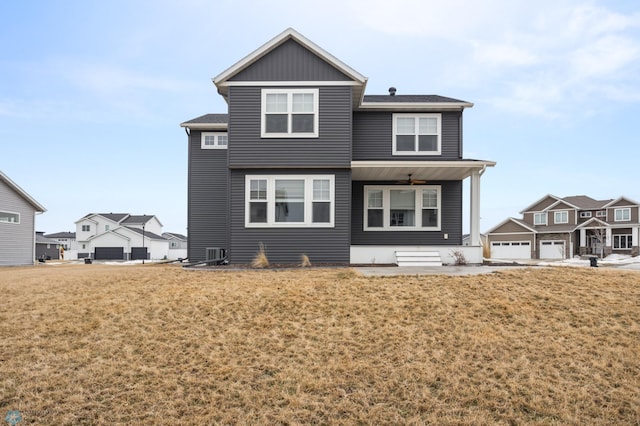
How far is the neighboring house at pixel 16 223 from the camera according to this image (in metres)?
25.7

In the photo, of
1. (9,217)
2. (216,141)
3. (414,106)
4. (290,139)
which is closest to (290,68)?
(290,139)

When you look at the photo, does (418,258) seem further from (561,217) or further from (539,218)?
(539,218)

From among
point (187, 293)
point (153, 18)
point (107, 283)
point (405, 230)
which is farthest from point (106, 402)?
point (153, 18)

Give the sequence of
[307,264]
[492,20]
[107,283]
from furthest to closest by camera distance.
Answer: [492,20]
[307,264]
[107,283]

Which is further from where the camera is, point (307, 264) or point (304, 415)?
point (307, 264)

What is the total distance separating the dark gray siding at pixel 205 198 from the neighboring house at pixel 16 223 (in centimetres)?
1460

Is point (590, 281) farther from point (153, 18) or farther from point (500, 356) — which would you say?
point (153, 18)

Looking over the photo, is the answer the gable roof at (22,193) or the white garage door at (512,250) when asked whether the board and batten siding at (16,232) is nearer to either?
the gable roof at (22,193)

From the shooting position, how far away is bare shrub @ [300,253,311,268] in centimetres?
1361

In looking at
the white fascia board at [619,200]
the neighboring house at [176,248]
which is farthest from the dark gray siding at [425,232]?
the neighboring house at [176,248]

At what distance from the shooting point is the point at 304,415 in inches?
192

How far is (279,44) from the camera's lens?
14.5 meters

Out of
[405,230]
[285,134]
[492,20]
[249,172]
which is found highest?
[492,20]

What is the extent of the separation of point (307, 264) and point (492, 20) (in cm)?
1099
